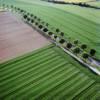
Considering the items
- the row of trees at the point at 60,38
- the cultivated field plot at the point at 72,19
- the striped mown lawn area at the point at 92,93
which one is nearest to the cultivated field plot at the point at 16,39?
the row of trees at the point at 60,38

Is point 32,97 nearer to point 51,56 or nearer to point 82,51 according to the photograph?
point 51,56

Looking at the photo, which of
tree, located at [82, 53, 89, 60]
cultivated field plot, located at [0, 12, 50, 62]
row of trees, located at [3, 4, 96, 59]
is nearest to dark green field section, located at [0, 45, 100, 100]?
tree, located at [82, 53, 89, 60]

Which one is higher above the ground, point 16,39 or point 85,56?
point 85,56

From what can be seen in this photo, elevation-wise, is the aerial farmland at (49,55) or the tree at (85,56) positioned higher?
the tree at (85,56)

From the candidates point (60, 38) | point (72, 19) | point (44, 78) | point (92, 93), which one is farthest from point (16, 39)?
point (92, 93)

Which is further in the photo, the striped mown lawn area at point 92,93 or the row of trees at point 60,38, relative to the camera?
the row of trees at point 60,38

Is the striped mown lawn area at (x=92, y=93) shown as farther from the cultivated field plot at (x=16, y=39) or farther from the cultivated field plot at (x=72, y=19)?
the cultivated field plot at (x=16, y=39)

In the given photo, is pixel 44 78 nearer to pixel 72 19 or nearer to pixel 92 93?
pixel 92 93
